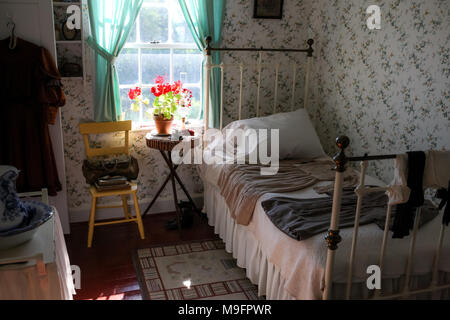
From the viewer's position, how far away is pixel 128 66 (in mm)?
3695

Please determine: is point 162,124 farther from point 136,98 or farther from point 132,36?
point 132,36

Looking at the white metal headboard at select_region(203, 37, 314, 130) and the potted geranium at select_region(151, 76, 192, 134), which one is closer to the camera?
the potted geranium at select_region(151, 76, 192, 134)

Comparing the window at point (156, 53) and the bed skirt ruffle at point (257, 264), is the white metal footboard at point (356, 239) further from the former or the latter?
the window at point (156, 53)

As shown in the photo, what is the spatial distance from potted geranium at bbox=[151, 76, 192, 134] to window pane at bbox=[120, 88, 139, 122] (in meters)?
0.28

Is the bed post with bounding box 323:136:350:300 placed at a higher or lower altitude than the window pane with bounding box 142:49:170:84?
lower

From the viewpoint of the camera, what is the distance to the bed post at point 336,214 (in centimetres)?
182

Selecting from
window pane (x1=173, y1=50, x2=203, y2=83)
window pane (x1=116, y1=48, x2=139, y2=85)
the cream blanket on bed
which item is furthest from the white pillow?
window pane (x1=116, y1=48, x2=139, y2=85)

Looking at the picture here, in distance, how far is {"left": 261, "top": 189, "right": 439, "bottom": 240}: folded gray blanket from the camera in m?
2.23

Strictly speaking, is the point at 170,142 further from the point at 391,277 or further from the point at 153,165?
the point at 391,277

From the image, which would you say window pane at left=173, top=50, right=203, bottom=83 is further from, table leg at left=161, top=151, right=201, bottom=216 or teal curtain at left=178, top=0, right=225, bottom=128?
table leg at left=161, top=151, right=201, bottom=216

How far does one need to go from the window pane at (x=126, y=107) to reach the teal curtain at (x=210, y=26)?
0.64m

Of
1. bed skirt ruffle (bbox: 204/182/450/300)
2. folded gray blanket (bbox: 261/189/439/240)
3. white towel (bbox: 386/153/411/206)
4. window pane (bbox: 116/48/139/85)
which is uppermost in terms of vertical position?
window pane (bbox: 116/48/139/85)
